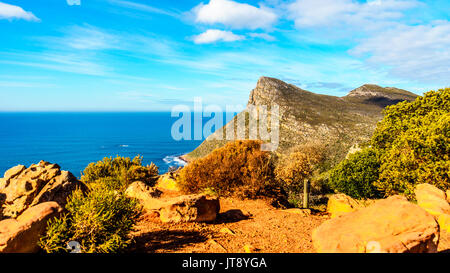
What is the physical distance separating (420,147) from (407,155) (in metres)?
0.73

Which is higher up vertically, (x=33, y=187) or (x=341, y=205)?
(x=33, y=187)

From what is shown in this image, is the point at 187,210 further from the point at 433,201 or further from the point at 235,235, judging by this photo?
the point at 433,201

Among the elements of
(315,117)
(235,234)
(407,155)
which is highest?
(315,117)

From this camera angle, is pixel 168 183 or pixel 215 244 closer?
pixel 215 244

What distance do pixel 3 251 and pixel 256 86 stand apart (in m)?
67.2

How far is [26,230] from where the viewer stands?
4816 mm

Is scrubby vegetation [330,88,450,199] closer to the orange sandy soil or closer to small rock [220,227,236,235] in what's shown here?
the orange sandy soil

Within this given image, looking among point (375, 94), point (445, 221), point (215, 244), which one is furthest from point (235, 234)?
point (375, 94)

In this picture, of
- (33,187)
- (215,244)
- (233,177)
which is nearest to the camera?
(215,244)

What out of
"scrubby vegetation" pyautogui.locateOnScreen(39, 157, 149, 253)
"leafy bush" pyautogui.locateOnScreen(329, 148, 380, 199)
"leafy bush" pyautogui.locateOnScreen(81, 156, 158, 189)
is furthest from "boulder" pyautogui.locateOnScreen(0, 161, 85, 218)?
"leafy bush" pyautogui.locateOnScreen(329, 148, 380, 199)

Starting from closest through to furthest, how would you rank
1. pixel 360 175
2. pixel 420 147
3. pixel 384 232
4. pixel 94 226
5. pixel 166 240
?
pixel 384 232 < pixel 94 226 < pixel 166 240 < pixel 420 147 < pixel 360 175

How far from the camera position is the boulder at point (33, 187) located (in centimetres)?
781
